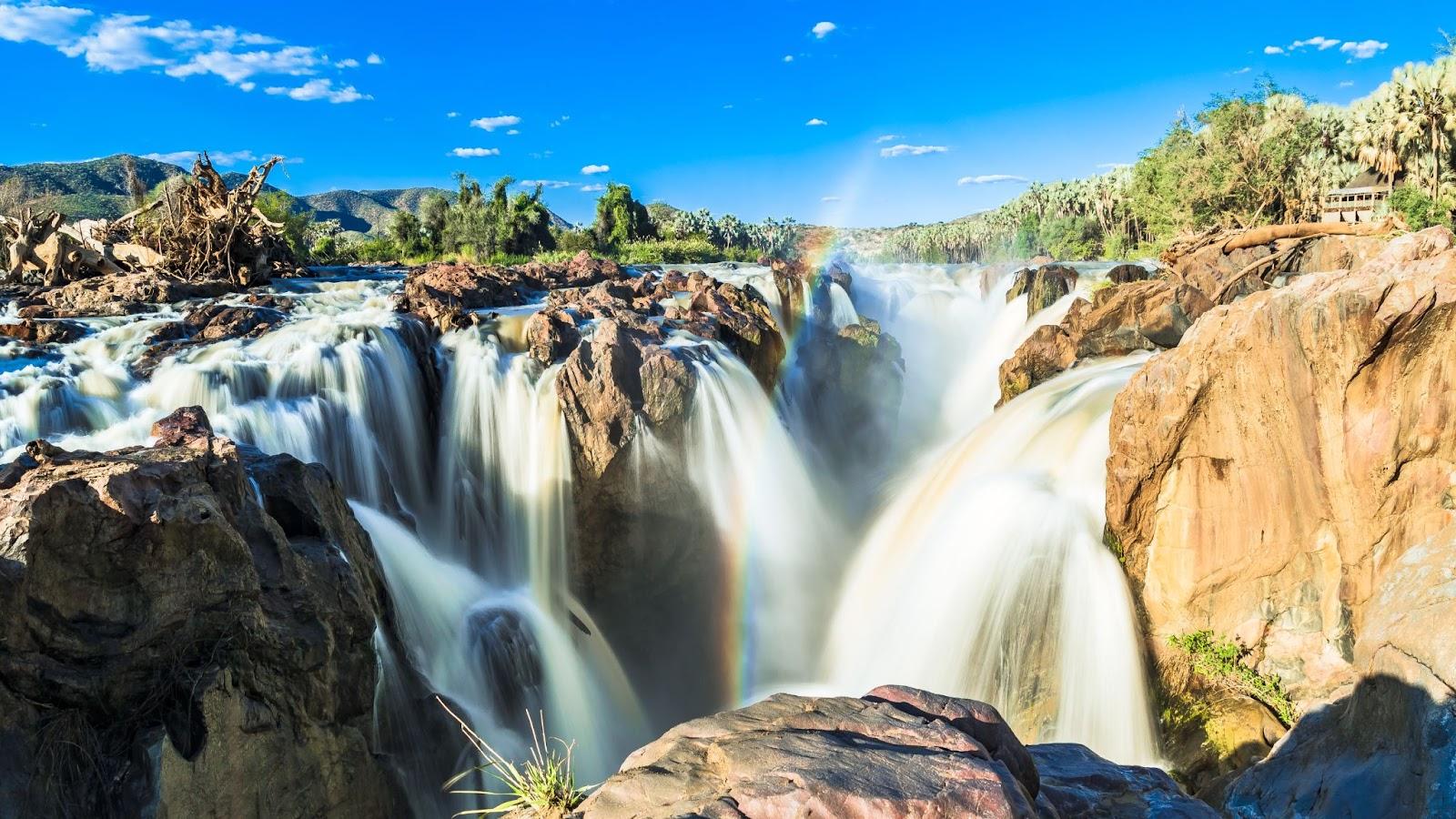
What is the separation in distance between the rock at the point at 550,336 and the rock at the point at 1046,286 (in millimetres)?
15257

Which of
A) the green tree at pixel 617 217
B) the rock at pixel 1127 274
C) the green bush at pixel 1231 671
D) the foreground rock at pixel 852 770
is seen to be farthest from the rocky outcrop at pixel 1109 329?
the green tree at pixel 617 217

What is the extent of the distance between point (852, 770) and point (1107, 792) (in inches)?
84.4

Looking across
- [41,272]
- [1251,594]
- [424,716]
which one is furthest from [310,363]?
[1251,594]

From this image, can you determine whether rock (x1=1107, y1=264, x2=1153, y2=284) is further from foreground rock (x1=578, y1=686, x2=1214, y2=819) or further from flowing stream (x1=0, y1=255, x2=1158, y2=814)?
foreground rock (x1=578, y1=686, x2=1214, y2=819)

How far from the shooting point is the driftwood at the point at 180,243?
1762cm

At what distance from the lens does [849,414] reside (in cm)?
2103

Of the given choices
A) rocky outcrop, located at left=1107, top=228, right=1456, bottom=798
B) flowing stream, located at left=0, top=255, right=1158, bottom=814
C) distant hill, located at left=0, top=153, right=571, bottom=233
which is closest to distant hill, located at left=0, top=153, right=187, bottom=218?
distant hill, located at left=0, top=153, right=571, bottom=233

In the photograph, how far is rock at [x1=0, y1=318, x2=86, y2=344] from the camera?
39.9 ft

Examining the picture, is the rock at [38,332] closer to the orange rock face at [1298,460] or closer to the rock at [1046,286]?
the orange rock face at [1298,460]

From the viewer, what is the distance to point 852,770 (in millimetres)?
3119

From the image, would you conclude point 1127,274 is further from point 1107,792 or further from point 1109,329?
point 1107,792

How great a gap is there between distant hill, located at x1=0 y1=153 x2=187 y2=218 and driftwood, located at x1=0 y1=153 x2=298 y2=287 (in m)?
82.9

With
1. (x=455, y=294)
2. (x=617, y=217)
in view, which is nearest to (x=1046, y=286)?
(x=455, y=294)

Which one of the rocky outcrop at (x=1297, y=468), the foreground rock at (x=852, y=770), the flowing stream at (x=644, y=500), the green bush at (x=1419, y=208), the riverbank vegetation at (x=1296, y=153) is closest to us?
the foreground rock at (x=852, y=770)
